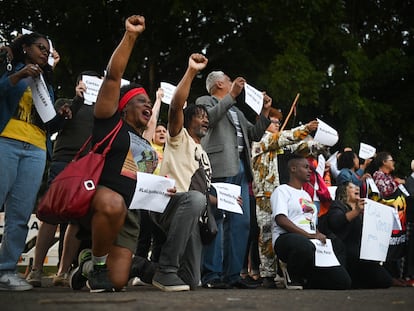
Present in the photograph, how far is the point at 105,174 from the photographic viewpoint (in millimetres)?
4918

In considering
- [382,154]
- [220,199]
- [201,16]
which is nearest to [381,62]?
[201,16]

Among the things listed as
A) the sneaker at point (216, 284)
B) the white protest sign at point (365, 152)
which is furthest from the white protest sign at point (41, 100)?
the white protest sign at point (365, 152)

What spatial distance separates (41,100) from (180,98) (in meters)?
0.97

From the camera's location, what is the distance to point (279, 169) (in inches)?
298

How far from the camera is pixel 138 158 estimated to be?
521cm

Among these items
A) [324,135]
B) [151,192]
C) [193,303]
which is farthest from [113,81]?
[324,135]

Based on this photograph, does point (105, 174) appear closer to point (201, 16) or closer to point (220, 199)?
point (220, 199)

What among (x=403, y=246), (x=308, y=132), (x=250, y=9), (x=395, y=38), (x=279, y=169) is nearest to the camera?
(x=308, y=132)

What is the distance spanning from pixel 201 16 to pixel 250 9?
1.31 m

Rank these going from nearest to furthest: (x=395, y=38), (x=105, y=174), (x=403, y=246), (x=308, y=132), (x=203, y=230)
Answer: (x=105, y=174) → (x=203, y=230) → (x=308, y=132) → (x=403, y=246) → (x=395, y=38)

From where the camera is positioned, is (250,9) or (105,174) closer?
(105,174)

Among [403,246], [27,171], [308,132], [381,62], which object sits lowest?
[403,246]

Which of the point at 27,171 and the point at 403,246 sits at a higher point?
the point at 27,171

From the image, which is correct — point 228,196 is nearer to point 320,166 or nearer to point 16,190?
point 16,190
